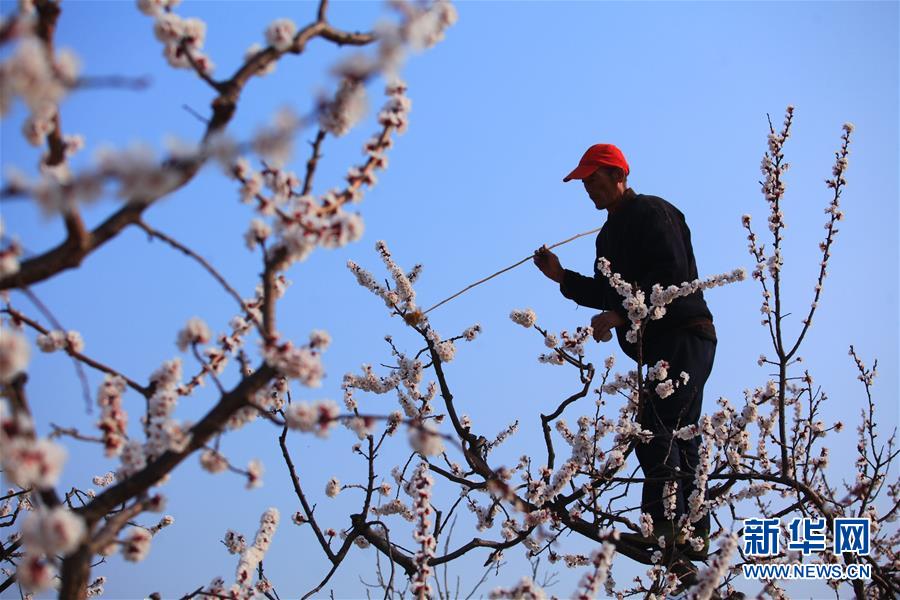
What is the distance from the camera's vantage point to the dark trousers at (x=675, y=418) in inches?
148

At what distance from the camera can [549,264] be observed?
14.8ft

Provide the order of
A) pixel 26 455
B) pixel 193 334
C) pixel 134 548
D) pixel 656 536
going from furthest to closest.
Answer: pixel 656 536
pixel 193 334
pixel 134 548
pixel 26 455

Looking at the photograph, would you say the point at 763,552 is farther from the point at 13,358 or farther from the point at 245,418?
the point at 13,358

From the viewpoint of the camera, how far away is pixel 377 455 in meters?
3.90

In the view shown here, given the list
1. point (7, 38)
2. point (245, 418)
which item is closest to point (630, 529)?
point (245, 418)

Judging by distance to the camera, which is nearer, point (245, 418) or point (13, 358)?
point (13, 358)

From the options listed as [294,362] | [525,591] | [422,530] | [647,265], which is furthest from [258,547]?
[647,265]

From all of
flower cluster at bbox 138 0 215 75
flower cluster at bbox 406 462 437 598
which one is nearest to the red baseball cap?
flower cluster at bbox 406 462 437 598

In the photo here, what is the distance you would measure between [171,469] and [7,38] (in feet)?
3.09

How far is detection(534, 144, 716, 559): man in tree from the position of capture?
3.77 meters

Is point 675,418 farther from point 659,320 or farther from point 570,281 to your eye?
point 570,281

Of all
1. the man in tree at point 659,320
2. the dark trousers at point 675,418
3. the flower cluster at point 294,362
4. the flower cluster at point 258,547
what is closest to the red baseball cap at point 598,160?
the man in tree at point 659,320

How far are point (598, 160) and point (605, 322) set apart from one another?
1.05 m

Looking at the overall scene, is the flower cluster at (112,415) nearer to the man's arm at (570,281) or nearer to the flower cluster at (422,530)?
the flower cluster at (422,530)
